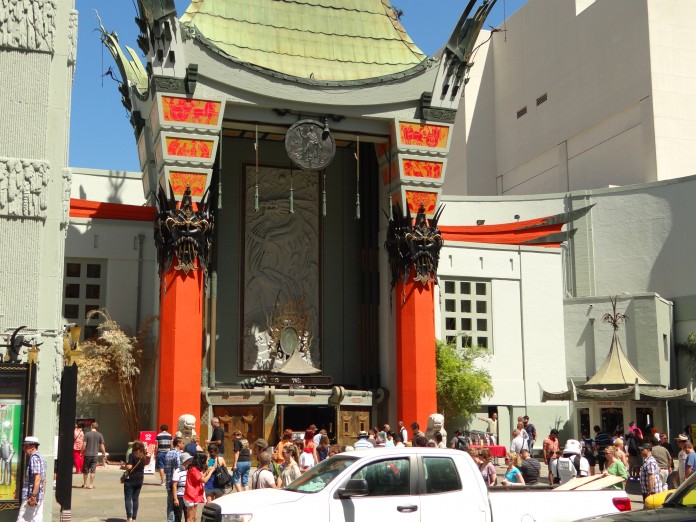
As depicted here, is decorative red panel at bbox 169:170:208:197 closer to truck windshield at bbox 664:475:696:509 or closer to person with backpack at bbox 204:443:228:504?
person with backpack at bbox 204:443:228:504

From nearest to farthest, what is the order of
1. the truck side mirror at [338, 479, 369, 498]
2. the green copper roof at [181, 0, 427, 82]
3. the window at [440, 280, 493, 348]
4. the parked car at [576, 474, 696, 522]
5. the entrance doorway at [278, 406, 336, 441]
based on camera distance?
the parked car at [576, 474, 696, 522], the truck side mirror at [338, 479, 369, 498], the entrance doorway at [278, 406, 336, 441], the green copper roof at [181, 0, 427, 82], the window at [440, 280, 493, 348]

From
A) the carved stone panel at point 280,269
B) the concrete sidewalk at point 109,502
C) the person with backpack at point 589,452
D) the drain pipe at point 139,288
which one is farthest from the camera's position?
the carved stone panel at point 280,269

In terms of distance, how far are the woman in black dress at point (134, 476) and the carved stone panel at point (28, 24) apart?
7.67 m

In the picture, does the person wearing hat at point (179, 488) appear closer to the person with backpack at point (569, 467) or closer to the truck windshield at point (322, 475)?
the truck windshield at point (322, 475)

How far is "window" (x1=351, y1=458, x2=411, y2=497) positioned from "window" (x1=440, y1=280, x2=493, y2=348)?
26.7 meters

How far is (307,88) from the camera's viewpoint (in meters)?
34.4

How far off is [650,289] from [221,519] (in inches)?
1637

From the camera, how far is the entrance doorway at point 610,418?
1534 inches

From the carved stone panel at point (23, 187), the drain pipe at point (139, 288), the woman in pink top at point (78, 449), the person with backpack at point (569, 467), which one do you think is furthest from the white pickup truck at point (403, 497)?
the drain pipe at point (139, 288)

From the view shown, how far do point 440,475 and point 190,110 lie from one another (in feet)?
75.1

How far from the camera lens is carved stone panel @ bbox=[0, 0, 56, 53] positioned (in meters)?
18.1

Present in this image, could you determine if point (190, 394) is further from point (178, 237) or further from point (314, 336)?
point (314, 336)

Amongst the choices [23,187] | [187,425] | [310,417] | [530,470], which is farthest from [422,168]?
[23,187]

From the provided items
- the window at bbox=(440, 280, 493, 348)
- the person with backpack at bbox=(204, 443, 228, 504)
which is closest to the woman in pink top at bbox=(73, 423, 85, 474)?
the person with backpack at bbox=(204, 443, 228, 504)
